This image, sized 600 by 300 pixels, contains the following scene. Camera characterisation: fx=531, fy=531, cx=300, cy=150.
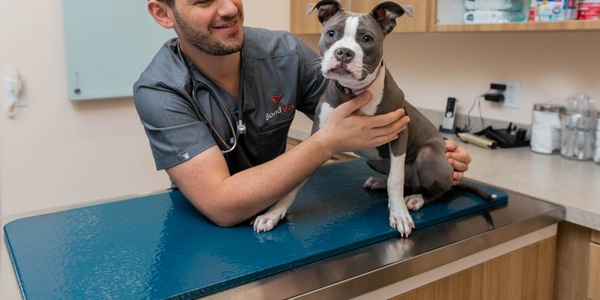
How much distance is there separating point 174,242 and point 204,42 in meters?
0.49

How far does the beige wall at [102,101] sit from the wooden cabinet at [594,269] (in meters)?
0.78

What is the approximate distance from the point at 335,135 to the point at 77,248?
0.58 metres

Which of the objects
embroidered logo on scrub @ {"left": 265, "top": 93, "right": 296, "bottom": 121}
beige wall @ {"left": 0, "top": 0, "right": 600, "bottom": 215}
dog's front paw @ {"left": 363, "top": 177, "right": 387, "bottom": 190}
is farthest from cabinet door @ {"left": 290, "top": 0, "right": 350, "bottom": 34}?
dog's front paw @ {"left": 363, "top": 177, "right": 387, "bottom": 190}

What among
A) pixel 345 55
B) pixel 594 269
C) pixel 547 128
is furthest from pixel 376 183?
pixel 547 128

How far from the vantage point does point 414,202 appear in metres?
1.29

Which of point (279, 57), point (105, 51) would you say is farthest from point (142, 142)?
point (279, 57)

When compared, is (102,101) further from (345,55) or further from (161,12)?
(345,55)

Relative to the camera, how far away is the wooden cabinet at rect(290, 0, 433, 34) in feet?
6.77

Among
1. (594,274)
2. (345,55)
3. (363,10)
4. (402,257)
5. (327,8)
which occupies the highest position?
(363,10)

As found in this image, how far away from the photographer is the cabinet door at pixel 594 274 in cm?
141

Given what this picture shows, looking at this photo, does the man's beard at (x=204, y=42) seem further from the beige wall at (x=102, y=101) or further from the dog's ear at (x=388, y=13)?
the beige wall at (x=102, y=101)

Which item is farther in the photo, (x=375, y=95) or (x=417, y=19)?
(x=417, y=19)

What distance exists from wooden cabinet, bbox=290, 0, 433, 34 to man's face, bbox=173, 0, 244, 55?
99 cm

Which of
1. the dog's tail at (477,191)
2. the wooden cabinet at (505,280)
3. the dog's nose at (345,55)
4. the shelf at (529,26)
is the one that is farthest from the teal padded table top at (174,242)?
the shelf at (529,26)
